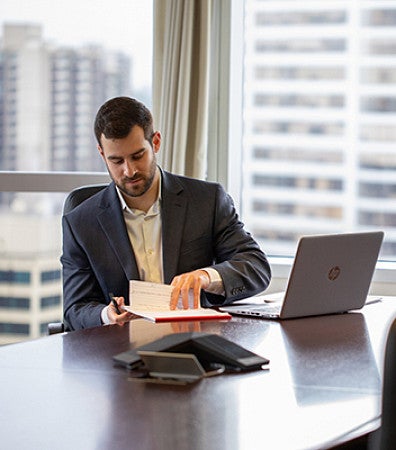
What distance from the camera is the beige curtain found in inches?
180

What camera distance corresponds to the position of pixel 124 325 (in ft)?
9.49

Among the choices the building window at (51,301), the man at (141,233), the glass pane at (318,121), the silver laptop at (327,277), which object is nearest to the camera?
the silver laptop at (327,277)

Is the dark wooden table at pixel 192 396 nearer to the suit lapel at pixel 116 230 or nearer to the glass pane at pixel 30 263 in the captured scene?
the suit lapel at pixel 116 230

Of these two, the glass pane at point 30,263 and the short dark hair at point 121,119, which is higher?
the short dark hair at point 121,119

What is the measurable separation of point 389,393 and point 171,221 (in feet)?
6.88

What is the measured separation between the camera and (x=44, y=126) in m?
5.02

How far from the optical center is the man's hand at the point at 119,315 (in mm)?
2936

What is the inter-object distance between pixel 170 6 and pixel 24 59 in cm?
93

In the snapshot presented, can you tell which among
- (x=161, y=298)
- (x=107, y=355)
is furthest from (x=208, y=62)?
(x=107, y=355)

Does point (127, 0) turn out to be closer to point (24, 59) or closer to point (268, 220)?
point (24, 59)

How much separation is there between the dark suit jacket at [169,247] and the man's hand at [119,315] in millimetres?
191

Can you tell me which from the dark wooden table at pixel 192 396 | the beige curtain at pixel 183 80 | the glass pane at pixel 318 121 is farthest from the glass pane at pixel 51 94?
the dark wooden table at pixel 192 396

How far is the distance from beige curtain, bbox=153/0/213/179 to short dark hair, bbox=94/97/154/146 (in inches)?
44.2

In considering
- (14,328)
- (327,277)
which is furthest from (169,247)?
(14,328)
